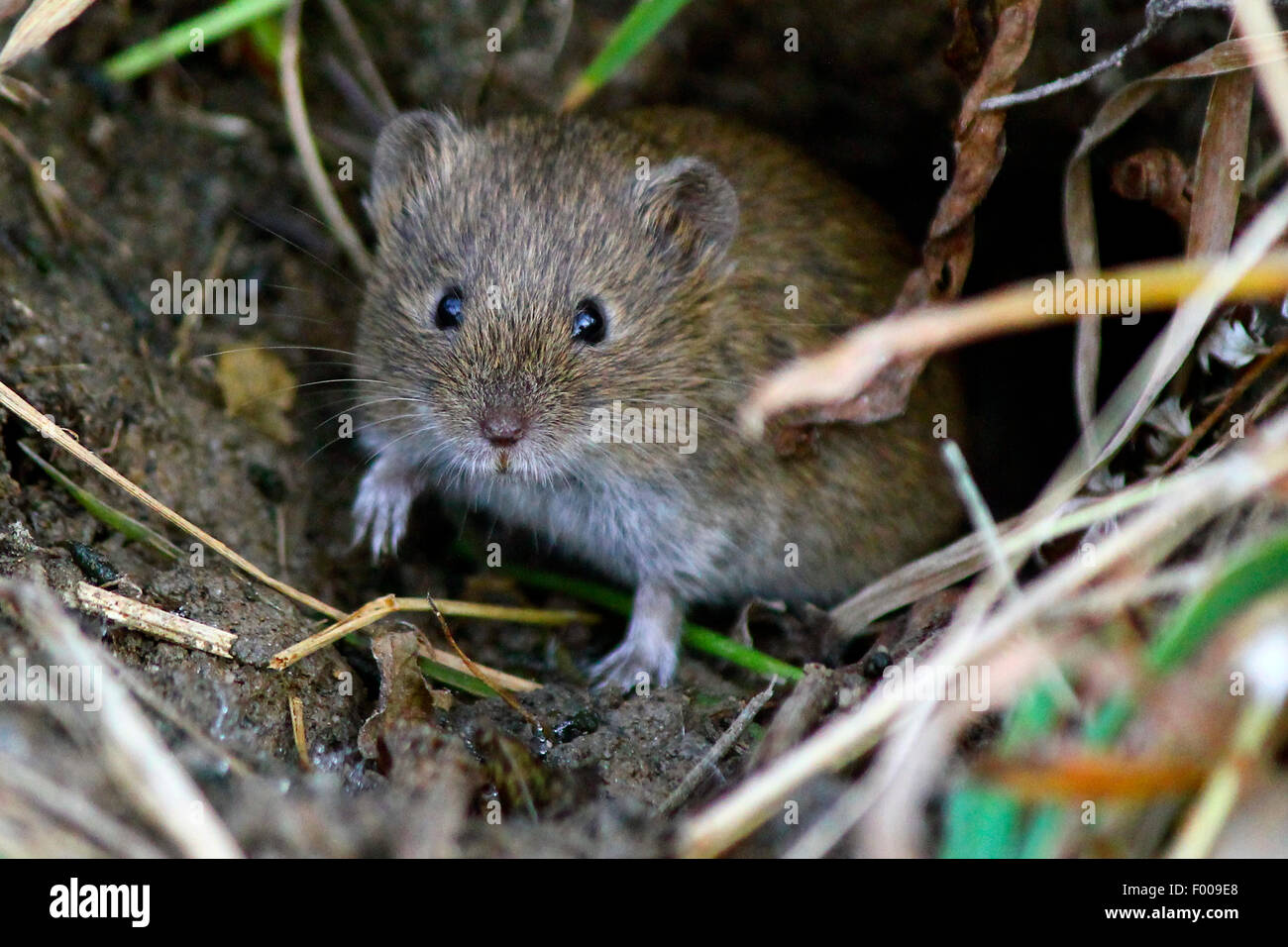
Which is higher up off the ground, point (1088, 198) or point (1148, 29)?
point (1148, 29)

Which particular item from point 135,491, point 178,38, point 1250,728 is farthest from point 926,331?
point 178,38

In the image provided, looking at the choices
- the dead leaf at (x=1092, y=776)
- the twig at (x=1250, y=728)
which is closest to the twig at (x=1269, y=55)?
the twig at (x=1250, y=728)

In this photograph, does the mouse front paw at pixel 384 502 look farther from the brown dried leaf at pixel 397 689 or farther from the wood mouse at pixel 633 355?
the brown dried leaf at pixel 397 689

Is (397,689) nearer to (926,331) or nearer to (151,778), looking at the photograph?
(151,778)

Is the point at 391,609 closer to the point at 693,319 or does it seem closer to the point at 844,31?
the point at 693,319

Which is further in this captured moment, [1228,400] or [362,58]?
[362,58]

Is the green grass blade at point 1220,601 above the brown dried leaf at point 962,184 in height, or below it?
below

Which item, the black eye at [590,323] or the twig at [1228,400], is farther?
the black eye at [590,323]
